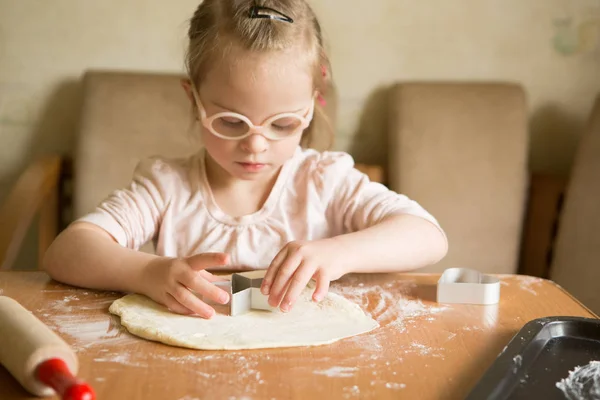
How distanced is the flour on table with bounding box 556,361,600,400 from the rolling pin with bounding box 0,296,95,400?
1.49 ft

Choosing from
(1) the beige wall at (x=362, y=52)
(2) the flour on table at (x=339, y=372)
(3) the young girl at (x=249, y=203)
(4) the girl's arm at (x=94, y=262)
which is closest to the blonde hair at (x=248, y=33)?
(3) the young girl at (x=249, y=203)

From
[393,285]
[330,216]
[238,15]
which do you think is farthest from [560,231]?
[238,15]

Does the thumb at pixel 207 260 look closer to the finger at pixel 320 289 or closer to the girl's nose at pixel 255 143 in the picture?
the finger at pixel 320 289

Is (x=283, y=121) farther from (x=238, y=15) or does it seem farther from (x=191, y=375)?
(x=191, y=375)

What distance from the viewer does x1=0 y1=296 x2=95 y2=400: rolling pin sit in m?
→ 0.63

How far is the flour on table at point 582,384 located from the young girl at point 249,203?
0.32 meters

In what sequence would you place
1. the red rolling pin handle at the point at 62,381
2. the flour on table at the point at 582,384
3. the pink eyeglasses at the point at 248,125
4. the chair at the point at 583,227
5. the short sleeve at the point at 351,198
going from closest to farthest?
the red rolling pin handle at the point at 62,381 < the flour on table at the point at 582,384 < the pink eyeglasses at the point at 248,125 < the short sleeve at the point at 351,198 < the chair at the point at 583,227

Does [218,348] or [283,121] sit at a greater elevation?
[283,121]

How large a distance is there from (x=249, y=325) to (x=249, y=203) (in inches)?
18.3

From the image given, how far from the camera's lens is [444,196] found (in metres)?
2.01

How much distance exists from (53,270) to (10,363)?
1.24 feet

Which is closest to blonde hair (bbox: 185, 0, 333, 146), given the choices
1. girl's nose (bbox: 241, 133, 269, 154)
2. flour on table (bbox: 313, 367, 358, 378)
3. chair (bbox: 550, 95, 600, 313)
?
girl's nose (bbox: 241, 133, 269, 154)

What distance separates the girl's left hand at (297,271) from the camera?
93 cm

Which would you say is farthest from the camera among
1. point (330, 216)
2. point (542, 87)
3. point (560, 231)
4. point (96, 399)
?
point (542, 87)
